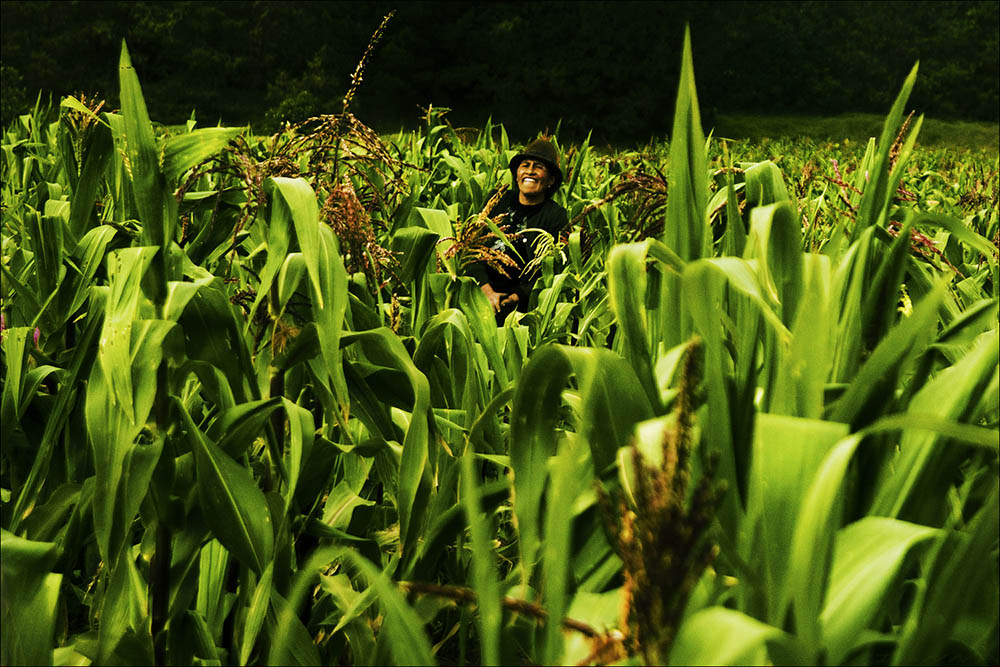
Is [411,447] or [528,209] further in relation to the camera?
[528,209]

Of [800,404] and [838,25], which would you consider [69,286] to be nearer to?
[800,404]

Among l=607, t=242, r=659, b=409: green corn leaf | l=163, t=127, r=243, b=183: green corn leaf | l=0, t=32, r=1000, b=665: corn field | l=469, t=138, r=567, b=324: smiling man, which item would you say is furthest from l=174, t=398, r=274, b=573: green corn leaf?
l=469, t=138, r=567, b=324: smiling man

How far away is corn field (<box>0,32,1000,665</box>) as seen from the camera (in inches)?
23.4

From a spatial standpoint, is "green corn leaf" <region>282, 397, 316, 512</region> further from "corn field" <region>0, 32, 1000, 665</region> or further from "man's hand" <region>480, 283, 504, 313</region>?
"man's hand" <region>480, 283, 504, 313</region>

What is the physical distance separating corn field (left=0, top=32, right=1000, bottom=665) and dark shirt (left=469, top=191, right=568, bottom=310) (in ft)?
5.82

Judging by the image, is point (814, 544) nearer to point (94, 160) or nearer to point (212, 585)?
point (212, 585)

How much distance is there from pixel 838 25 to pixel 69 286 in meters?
35.9

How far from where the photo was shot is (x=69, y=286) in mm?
1354

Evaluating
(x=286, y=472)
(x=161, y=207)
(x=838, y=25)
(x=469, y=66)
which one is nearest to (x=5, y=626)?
(x=286, y=472)

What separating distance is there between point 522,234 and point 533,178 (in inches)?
11.6

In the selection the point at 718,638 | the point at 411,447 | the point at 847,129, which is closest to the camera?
the point at 718,638

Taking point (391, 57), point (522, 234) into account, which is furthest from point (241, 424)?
point (391, 57)

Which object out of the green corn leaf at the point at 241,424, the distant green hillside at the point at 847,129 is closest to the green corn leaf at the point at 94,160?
the green corn leaf at the point at 241,424

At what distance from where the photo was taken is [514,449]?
0.84m
